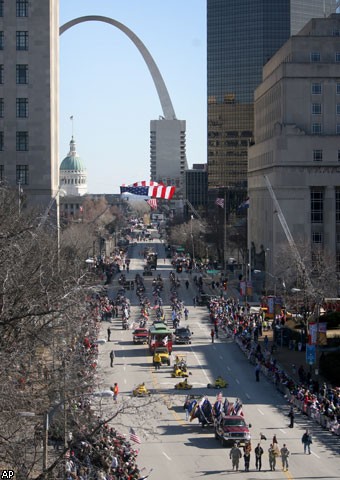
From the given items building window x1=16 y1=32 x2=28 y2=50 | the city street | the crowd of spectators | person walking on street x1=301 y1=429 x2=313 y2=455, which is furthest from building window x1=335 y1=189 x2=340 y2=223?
person walking on street x1=301 y1=429 x2=313 y2=455

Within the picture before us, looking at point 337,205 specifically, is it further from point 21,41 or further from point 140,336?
point 21,41

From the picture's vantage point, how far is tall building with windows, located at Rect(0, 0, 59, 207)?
7956 cm

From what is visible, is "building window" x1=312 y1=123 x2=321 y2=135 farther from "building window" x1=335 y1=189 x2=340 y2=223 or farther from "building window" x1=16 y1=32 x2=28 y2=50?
"building window" x1=16 y1=32 x2=28 y2=50

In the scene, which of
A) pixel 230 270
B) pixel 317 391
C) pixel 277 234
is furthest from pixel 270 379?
pixel 230 270

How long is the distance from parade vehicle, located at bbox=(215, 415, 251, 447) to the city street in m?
0.40

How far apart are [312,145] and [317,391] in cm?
4830

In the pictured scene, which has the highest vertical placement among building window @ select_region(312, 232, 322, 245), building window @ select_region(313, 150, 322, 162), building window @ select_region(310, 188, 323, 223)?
building window @ select_region(313, 150, 322, 162)

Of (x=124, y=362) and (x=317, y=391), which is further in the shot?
(x=124, y=362)

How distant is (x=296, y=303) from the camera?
76188mm

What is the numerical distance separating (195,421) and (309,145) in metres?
54.0

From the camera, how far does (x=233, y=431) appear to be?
41.5 metres

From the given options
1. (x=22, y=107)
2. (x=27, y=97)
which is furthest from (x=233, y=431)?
(x=27, y=97)

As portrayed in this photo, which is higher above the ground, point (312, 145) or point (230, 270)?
point (312, 145)

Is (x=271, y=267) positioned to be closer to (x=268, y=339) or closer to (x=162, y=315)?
(x=162, y=315)
